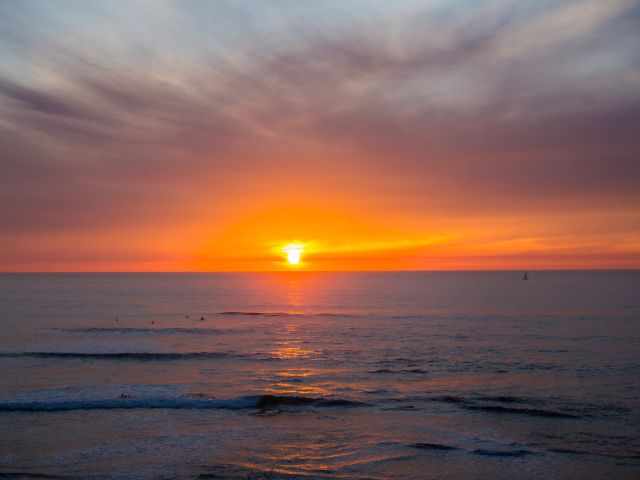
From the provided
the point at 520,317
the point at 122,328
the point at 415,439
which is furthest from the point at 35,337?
the point at 520,317

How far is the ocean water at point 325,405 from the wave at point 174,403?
0.32 ft

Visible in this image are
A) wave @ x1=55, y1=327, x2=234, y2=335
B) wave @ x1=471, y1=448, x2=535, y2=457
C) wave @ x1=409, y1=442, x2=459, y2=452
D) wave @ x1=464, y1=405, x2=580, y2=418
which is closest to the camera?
wave @ x1=471, y1=448, x2=535, y2=457

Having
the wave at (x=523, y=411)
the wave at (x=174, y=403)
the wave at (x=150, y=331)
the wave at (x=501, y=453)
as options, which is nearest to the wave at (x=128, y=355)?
the wave at (x=174, y=403)

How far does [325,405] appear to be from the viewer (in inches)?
983

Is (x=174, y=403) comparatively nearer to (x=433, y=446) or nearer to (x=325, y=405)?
(x=325, y=405)

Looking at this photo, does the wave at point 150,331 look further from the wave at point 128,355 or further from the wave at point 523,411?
the wave at point 523,411

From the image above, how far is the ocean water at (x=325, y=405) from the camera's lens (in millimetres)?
17391

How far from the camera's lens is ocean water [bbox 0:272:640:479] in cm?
1739

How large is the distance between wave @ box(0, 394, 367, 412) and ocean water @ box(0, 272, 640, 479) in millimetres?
98

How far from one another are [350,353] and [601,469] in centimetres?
2302

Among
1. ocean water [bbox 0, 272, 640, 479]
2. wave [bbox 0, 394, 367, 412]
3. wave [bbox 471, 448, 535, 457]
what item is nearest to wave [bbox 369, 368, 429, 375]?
ocean water [bbox 0, 272, 640, 479]

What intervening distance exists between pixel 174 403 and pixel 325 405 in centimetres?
726

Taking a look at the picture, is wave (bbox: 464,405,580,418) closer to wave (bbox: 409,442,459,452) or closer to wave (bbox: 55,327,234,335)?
wave (bbox: 409,442,459,452)

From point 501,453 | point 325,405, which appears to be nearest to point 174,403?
point 325,405
